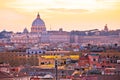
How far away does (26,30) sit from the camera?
125 m

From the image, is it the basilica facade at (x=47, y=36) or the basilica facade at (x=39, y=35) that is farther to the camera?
the basilica facade at (x=39, y=35)

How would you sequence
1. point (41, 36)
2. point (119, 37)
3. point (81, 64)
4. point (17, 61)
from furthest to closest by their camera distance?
point (41, 36) < point (119, 37) < point (17, 61) < point (81, 64)

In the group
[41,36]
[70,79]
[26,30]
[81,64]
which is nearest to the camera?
[70,79]

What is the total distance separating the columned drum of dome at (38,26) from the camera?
118 meters

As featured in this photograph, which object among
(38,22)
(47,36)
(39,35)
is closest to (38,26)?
(38,22)

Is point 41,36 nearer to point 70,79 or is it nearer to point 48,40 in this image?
point 48,40

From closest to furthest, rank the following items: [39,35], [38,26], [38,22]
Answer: [39,35] → [38,26] → [38,22]

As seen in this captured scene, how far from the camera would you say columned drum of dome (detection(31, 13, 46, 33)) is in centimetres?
11768

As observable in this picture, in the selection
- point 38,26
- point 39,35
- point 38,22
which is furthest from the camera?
point 38,22

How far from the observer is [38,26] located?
118m

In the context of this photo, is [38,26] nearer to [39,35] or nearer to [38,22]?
[38,22]

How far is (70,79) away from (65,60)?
18.7 metres

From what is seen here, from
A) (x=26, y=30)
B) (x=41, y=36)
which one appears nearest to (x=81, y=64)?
(x=41, y=36)

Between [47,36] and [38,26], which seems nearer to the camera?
[38,26]
